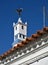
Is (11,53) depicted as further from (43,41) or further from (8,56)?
(43,41)

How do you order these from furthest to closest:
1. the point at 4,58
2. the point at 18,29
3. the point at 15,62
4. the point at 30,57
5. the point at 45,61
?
the point at 18,29 → the point at 4,58 → the point at 15,62 → the point at 30,57 → the point at 45,61

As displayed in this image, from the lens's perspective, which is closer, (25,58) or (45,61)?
(45,61)

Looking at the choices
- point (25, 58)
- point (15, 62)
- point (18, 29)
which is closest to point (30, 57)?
point (25, 58)

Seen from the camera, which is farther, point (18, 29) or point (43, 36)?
point (18, 29)

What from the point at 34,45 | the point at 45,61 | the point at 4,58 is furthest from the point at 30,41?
the point at 4,58

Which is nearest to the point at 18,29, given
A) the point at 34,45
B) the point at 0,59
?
the point at 0,59

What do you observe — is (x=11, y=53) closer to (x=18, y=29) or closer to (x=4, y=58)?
(x=4, y=58)

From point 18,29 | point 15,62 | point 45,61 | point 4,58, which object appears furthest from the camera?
point 18,29

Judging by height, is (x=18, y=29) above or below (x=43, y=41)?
below

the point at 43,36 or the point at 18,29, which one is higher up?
the point at 43,36

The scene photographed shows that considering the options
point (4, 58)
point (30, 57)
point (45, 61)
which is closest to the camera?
point (45, 61)

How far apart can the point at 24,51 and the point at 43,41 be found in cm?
177

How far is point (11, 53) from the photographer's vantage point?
17656 mm

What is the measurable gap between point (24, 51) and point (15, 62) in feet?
3.70
